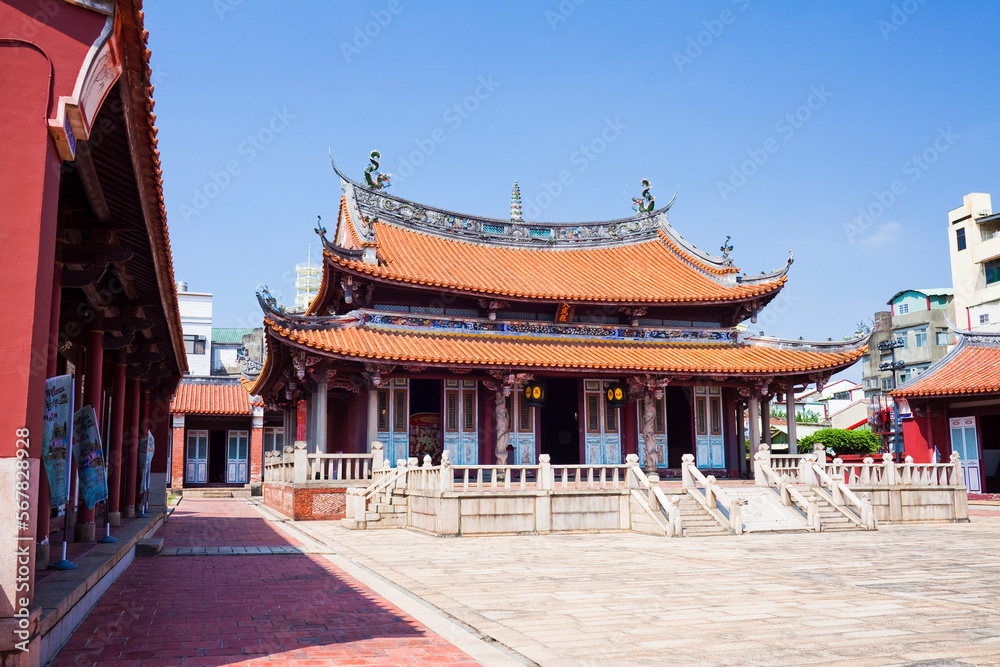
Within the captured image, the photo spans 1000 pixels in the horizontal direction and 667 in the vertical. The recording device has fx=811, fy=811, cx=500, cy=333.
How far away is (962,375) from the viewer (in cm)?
2775

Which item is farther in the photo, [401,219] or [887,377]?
[887,377]

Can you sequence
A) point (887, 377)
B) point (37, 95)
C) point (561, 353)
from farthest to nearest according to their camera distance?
point (887, 377), point (561, 353), point (37, 95)

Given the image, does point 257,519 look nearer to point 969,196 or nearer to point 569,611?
point 569,611

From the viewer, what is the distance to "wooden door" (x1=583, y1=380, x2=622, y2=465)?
23109 mm

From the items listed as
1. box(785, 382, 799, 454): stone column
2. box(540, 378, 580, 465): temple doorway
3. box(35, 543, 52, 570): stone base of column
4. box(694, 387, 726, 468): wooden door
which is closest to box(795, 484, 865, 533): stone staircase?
box(785, 382, 799, 454): stone column

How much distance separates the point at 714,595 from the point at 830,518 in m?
10.0

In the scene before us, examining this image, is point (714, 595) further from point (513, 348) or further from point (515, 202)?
point (515, 202)

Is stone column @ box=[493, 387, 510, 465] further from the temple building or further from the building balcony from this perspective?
the building balcony

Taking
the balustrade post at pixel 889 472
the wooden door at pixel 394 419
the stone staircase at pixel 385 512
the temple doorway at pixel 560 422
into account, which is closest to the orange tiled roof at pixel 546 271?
the wooden door at pixel 394 419

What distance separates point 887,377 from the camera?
174ft

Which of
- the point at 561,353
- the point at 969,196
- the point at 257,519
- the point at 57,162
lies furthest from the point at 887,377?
the point at 57,162

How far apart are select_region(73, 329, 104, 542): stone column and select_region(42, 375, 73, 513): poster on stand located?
2693mm

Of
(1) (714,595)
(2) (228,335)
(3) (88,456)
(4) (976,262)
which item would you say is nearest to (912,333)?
(4) (976,262)

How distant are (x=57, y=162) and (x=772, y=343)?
22076mm
